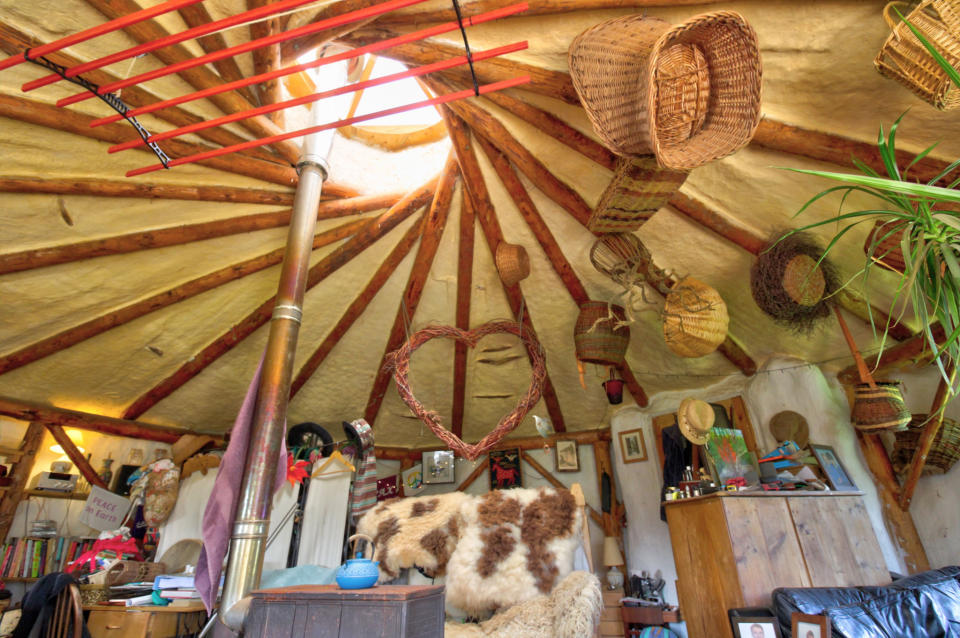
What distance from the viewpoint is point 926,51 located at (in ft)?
6.19

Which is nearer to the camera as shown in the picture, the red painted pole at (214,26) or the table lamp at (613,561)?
the red painted pole at (214,26)

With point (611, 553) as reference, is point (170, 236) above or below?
above

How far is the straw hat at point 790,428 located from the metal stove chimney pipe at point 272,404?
4009mm

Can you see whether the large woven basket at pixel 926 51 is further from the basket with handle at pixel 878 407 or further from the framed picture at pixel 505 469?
the framed picture at pixel 505 469

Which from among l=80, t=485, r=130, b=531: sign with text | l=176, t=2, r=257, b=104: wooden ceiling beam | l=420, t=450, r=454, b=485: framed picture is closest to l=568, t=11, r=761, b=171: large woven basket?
l=176, t=2, r=257, b=104: wooden ceiling beam

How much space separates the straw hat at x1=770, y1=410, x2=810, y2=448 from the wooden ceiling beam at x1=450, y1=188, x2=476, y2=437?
301 centimetres

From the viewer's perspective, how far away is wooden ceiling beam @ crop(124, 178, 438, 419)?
4.22m

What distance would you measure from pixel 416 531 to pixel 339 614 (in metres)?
1.53

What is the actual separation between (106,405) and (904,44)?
637cm

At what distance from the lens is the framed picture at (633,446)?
5316mm

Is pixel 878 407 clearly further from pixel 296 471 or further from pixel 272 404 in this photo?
pixel 296 471

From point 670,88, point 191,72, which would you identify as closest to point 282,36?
point 191,72

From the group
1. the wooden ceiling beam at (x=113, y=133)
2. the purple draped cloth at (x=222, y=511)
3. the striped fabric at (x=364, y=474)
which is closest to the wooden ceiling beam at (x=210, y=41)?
the wooden ceiling beam at (x=113, y=133)

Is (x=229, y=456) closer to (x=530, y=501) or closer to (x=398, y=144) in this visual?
(x=530, y=501)
